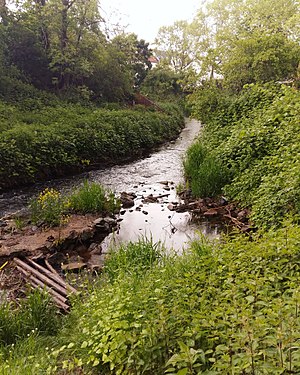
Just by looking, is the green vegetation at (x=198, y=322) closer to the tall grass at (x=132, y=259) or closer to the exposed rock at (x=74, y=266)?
the tall grass at (x=132, y=259)

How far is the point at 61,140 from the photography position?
1152cm

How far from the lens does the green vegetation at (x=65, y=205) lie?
7.06 m

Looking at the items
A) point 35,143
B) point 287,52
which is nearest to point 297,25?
point 287,52

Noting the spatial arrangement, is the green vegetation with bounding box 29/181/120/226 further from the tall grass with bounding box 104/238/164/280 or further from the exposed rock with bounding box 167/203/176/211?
the tall grass with bounding box 104/238/164/280

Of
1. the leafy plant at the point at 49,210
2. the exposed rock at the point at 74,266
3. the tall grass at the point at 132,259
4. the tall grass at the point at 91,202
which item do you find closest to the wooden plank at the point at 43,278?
the exposed rock at the point at 74,266

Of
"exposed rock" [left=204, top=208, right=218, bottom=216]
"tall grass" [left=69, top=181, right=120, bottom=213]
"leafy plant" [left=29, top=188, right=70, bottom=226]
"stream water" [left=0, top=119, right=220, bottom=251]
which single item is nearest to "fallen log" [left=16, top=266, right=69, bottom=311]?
"stream water" [left=0, top=119, right=220, bottom=251]

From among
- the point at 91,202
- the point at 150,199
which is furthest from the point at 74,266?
the point at 150,199

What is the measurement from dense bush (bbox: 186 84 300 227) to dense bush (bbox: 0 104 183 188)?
4328 millimetres

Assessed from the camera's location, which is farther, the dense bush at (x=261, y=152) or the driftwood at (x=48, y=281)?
the dense bush at (x=261, y=152)

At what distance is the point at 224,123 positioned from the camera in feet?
37.2

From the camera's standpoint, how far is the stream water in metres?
6.97

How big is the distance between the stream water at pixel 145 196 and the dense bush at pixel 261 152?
110cm

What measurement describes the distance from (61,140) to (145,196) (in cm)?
410

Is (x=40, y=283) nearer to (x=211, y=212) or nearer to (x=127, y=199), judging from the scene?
(x=211, y=212)
